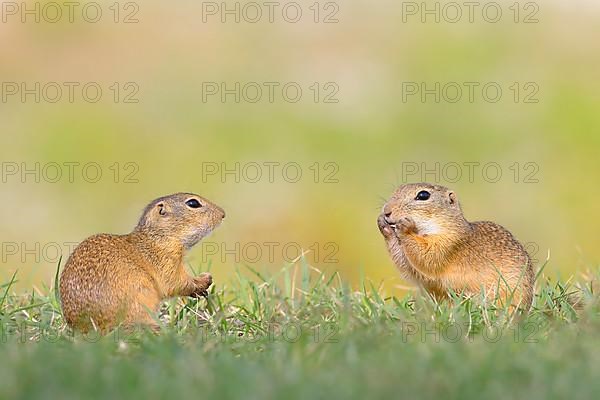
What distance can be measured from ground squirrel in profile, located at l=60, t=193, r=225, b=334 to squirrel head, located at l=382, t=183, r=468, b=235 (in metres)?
1.07

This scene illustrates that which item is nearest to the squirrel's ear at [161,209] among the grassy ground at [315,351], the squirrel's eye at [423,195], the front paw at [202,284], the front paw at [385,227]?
the front paw at [202,284]

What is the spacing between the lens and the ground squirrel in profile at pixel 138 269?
259 inches

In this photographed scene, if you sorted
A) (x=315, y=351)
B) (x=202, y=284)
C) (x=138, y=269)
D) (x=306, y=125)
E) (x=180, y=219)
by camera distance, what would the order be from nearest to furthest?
(x=315, y=351)
(x=138, y=269)
(x=202, y=284)
(x=180, y=219)
(x=306, y=125)

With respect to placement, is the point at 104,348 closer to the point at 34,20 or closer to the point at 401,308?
the point at 401,308

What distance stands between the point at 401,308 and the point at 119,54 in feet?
38.3

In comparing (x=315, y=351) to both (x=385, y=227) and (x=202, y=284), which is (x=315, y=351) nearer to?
(x=202, y=284)

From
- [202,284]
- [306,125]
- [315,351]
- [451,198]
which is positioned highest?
[451,198]

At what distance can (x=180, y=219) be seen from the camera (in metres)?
7.56

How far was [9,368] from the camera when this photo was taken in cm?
490

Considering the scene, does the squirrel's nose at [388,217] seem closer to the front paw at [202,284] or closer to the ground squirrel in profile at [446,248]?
the ground squirrel in profile at [446,248]

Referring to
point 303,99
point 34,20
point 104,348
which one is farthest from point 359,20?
point 104,348

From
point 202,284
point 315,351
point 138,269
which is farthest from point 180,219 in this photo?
point 315,351

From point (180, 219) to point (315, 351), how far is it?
2.25 meters

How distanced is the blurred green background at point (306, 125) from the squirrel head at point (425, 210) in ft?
19.6
